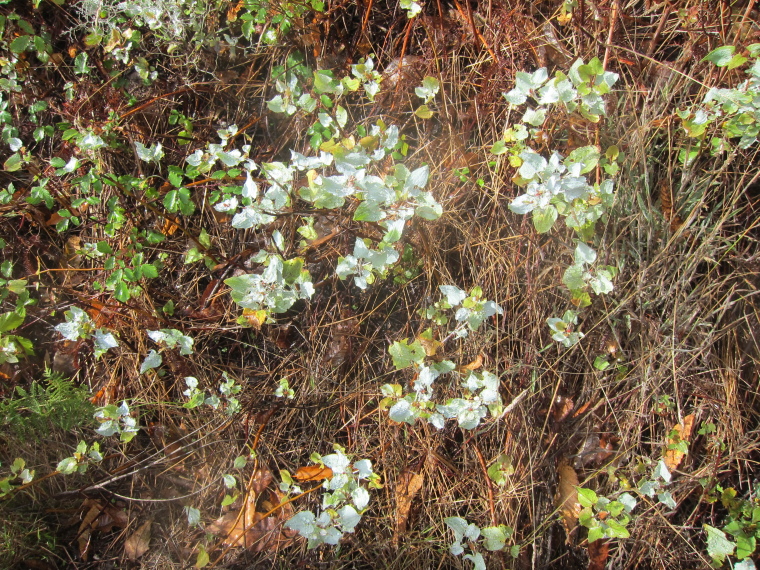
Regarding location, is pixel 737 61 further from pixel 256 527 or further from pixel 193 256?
pixel 256 527

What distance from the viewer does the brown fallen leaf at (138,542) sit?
1.77 m

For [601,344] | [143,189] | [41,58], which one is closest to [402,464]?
[601,344]

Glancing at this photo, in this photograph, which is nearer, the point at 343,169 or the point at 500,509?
the point at 343,169

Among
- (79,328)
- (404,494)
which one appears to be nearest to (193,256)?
(79,328)

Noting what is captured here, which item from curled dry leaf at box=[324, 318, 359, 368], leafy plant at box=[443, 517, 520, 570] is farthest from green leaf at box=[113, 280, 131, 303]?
leafy plant at box=[443, 517, 520, 570]

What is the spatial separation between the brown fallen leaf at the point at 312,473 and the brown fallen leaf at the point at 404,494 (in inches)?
9.8

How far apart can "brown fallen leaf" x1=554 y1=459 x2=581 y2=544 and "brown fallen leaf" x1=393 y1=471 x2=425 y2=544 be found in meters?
0.45

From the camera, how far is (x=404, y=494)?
5.45 ft

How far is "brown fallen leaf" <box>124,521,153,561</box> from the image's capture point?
1773mm

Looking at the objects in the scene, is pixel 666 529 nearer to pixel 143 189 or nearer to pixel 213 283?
pixel 213 283

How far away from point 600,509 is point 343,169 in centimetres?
124

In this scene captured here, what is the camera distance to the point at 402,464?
1.68 meters

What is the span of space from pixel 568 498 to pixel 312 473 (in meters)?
0.85

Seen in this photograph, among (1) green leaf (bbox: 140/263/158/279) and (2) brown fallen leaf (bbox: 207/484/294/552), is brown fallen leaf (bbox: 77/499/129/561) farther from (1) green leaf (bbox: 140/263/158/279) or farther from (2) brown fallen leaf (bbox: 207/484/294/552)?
(1) green leaf (bbox: 140/263/158/279)
